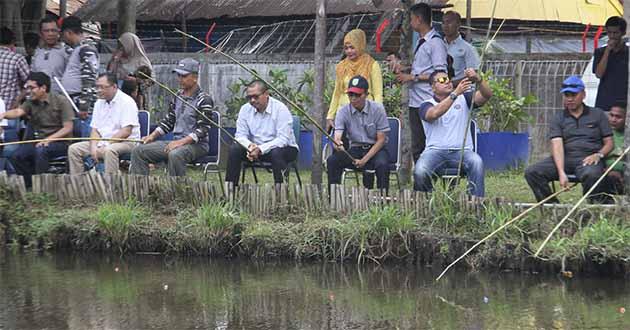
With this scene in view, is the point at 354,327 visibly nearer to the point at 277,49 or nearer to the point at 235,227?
the point at 235,227

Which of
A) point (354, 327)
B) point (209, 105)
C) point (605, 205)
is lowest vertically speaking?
point (354, 327)

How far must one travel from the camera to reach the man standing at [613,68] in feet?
34.3

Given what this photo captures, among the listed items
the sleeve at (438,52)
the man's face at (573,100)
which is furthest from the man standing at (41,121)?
the man's face at (573,100)

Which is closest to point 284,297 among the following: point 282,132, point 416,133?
point 282,132

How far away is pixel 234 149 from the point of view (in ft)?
34.8

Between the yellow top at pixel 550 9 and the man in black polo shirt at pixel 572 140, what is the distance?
43.6ft

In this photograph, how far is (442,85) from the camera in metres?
9.59

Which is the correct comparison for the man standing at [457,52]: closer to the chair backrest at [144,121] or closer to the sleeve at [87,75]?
the chair backrest at [144,121]

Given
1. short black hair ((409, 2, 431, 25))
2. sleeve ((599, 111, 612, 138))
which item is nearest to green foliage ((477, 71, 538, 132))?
short black hair ((409, 2, 431, 25))

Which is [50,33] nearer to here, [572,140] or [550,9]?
[572,140]

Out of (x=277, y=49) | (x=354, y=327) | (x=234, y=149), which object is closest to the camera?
(x=354, y=327)

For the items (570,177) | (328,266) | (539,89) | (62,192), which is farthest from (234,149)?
(539,89)

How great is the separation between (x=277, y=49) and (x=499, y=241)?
1387 centimetres

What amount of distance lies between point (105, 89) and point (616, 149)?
4889 mm
